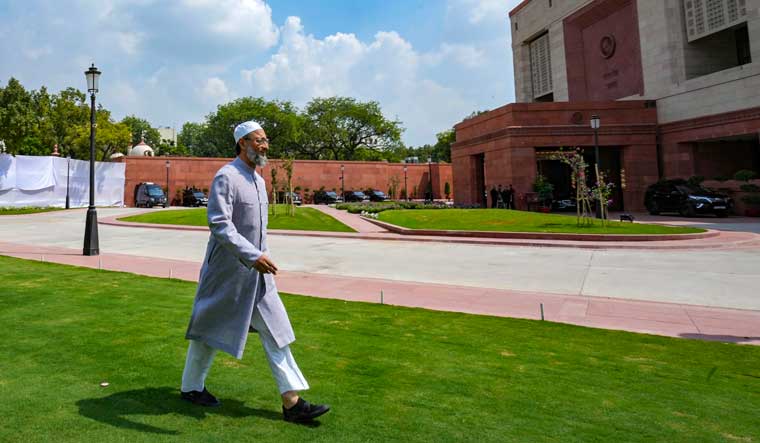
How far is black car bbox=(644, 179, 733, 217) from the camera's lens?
22.8 metres

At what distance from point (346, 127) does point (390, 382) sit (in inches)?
2475

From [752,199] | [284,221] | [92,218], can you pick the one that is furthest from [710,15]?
[92,218]

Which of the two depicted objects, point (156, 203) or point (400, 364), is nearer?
point (400, 364)

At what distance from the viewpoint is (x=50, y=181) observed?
3553 centimetres

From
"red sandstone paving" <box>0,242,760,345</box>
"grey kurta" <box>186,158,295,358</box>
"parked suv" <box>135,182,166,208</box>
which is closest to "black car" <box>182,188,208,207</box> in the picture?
"parked suv" <box>135,182,166,208</box>

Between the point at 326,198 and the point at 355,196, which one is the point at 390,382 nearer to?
the point at 326,198

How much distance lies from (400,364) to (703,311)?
4768 mm

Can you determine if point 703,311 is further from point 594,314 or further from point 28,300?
point 28,300

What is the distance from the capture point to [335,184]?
170 feet

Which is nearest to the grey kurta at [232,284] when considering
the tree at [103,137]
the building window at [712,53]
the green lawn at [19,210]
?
the building window at [712,53]

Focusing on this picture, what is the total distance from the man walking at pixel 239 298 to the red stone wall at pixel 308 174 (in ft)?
130

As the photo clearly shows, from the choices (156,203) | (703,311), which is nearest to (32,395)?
(703,311)

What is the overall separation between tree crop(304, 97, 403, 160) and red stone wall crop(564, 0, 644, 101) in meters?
32.4

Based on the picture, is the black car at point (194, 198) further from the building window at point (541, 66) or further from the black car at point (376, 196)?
the building window at point (541, 66)
